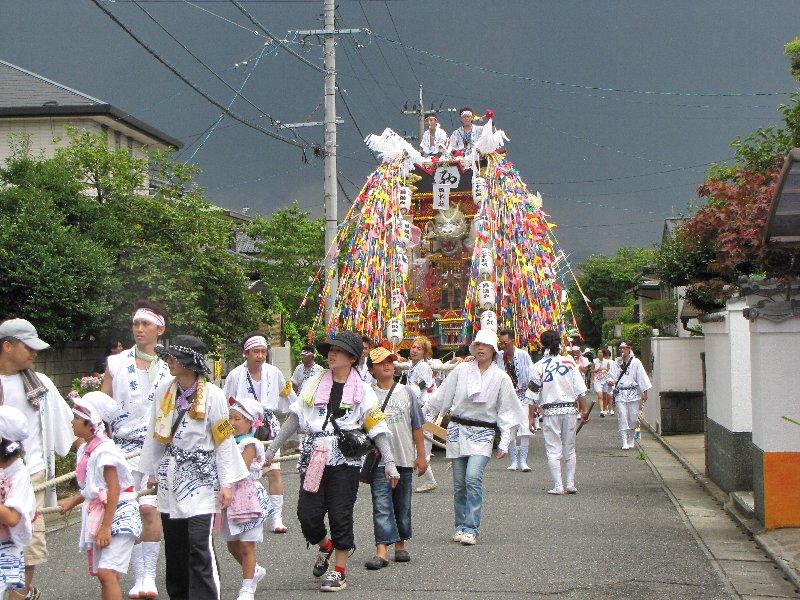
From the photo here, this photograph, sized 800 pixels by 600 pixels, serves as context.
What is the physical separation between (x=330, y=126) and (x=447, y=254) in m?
4.63

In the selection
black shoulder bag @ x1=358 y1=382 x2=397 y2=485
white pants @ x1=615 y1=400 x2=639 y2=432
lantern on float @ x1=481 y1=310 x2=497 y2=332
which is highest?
lantern on float @ x1=481 y1=310 x2=497 y2=332

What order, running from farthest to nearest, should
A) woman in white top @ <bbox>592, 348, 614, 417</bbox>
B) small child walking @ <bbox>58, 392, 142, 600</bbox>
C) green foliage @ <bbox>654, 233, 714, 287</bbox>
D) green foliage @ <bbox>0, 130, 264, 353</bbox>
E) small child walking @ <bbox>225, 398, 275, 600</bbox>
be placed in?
woman in white top @ <bbox>592, 348, 614, 417</bbox> → green foliage @ <bbox>0, 130, 264, 353</bbox> → green foliage @ <bbox>654, 233, 714, 287</bbox> → small child walking @ <bbox>225, 398, 275, 600</bbox> → small child walking @ <bbox>58, 392, 142, 600</bbox>

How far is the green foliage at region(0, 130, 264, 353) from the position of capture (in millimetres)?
19484

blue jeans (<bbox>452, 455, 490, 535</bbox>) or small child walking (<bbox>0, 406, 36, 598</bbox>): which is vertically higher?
small child walking (<bbox>0, 406, 36, 598</bbox>)

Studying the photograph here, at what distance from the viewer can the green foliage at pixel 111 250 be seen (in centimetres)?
1948

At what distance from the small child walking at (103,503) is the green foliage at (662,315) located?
3323cm

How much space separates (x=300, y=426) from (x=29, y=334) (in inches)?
83.0

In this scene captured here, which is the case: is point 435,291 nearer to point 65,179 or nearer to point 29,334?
point 65,179

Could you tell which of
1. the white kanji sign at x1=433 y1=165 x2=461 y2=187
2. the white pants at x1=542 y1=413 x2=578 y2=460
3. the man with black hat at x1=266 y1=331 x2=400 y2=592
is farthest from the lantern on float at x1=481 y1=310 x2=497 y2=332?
the man with black hat at x1=266 y1=331 x2=400 y2=592

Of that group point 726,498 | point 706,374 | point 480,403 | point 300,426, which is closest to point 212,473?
point 300,426

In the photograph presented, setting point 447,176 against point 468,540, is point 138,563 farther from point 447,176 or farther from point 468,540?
point 447,176

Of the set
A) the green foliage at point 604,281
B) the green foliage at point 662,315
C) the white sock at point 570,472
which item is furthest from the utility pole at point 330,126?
the green foliage at point 604,281

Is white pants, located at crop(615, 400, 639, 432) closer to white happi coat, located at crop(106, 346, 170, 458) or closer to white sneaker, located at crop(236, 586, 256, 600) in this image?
white happi coat, located at crop(106, 346, 170, 458)

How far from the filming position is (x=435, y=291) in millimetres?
22891
